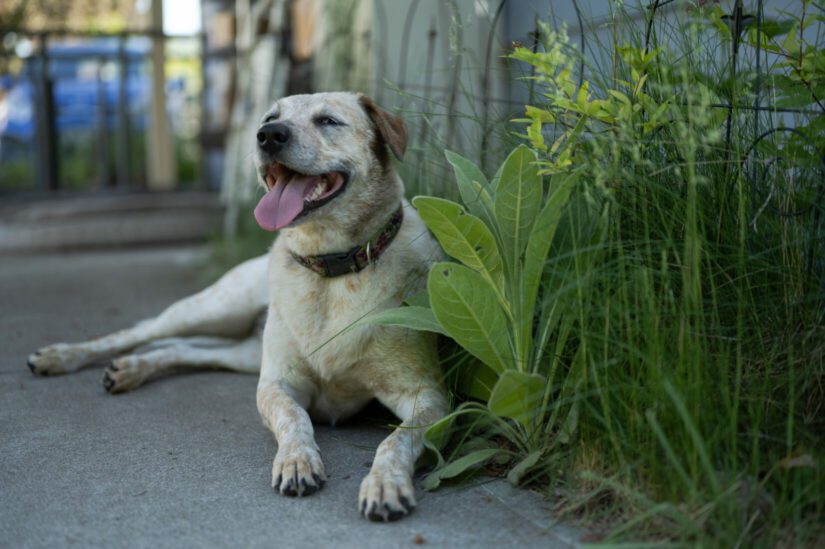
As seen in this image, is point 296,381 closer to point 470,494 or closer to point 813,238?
point 470,494

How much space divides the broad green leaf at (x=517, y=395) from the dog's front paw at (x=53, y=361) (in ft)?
7.54

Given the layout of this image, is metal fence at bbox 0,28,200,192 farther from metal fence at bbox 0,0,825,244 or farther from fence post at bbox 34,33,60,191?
metal fence at bbox 0,0,825,244

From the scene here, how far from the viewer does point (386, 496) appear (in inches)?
91.9

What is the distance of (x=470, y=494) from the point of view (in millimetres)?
2486

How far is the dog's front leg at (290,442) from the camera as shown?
251 centimetres

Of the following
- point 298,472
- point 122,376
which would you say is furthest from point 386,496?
point 122,376

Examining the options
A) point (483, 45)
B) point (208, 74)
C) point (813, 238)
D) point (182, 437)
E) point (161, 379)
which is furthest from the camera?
point (208, 74)

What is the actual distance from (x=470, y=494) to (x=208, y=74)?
9.53 meters

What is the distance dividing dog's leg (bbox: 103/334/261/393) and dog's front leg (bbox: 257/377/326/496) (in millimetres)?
836

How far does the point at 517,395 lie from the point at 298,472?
2.17 feet

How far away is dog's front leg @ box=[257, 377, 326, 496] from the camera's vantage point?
251cm

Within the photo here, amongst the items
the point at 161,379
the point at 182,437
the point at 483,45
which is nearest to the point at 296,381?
the point at 182,437

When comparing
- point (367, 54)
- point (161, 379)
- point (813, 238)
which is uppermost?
point (367, 54)

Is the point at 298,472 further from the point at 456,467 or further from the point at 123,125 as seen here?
the point at 123,125
